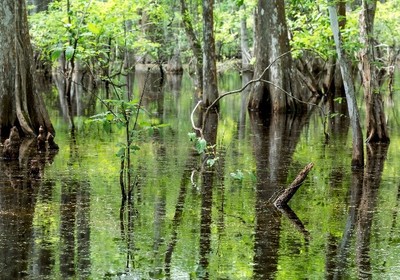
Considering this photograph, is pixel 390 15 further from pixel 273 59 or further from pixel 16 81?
pixel 16 81

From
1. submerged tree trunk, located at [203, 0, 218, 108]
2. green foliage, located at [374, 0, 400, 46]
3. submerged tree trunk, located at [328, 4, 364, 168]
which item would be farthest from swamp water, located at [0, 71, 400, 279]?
green foliage, located at [374, 0, 400, 46]

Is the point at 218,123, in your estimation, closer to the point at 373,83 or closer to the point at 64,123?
the point at 64,123

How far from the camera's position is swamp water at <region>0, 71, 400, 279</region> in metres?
6.28

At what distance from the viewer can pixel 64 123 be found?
1805 centimetres

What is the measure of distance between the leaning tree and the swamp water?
786 mm

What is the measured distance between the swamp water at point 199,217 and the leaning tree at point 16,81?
79 cm

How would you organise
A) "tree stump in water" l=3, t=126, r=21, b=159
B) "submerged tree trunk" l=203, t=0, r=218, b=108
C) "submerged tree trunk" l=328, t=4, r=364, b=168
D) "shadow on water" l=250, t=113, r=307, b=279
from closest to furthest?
"shadow on water" l=250, t=113, r=307, b=279 → "submerged tree trunk" l=328, t=4, r=364, b=168 → "tree stump in water" l=3, t=126, r=21, b=159 → "submerged tree trunk" l=203, t=0, r=218, b=108

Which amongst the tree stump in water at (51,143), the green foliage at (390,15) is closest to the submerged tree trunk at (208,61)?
the tree stump in water at (51,143)

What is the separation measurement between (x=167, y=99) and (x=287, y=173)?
16.3 metres

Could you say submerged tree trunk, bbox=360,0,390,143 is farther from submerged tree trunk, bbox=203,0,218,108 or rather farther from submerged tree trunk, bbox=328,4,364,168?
submerged tree trunk, bbox=203,0,218,108

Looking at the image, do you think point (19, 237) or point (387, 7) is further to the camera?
point (387, 7)

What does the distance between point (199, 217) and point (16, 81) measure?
22.1ft

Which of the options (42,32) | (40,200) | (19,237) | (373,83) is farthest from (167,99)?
(19,237)

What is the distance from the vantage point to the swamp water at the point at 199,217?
628 cm
